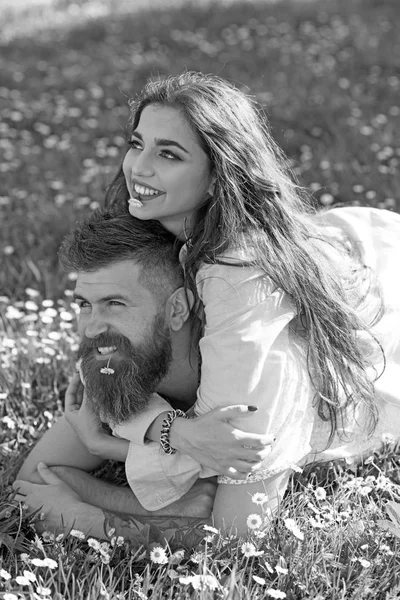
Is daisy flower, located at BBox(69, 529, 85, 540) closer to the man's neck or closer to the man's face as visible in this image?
the man's face

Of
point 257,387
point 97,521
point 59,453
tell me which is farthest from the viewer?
point 59,453

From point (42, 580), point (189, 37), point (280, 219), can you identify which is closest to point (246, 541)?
point (42, 580)

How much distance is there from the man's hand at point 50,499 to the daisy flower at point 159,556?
1.13 ft

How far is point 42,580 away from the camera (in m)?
2.36

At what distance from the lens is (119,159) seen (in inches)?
234

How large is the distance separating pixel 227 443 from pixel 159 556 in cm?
38

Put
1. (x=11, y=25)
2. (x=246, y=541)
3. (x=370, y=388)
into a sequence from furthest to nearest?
(x=11, y=25)
(x=370, y=388)
(x=246, y=541)

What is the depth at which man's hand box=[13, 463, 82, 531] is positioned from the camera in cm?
280

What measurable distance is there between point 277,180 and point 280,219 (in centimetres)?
14

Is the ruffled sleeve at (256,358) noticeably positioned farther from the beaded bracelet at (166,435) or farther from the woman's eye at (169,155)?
the woman's eye at (169,155)

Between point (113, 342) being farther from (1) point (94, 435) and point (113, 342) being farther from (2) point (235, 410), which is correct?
(2) point (235, 410)

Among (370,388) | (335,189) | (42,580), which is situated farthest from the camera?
(335,189)

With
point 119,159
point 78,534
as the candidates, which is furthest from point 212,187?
point 119,159

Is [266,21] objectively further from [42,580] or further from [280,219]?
[42,580]
